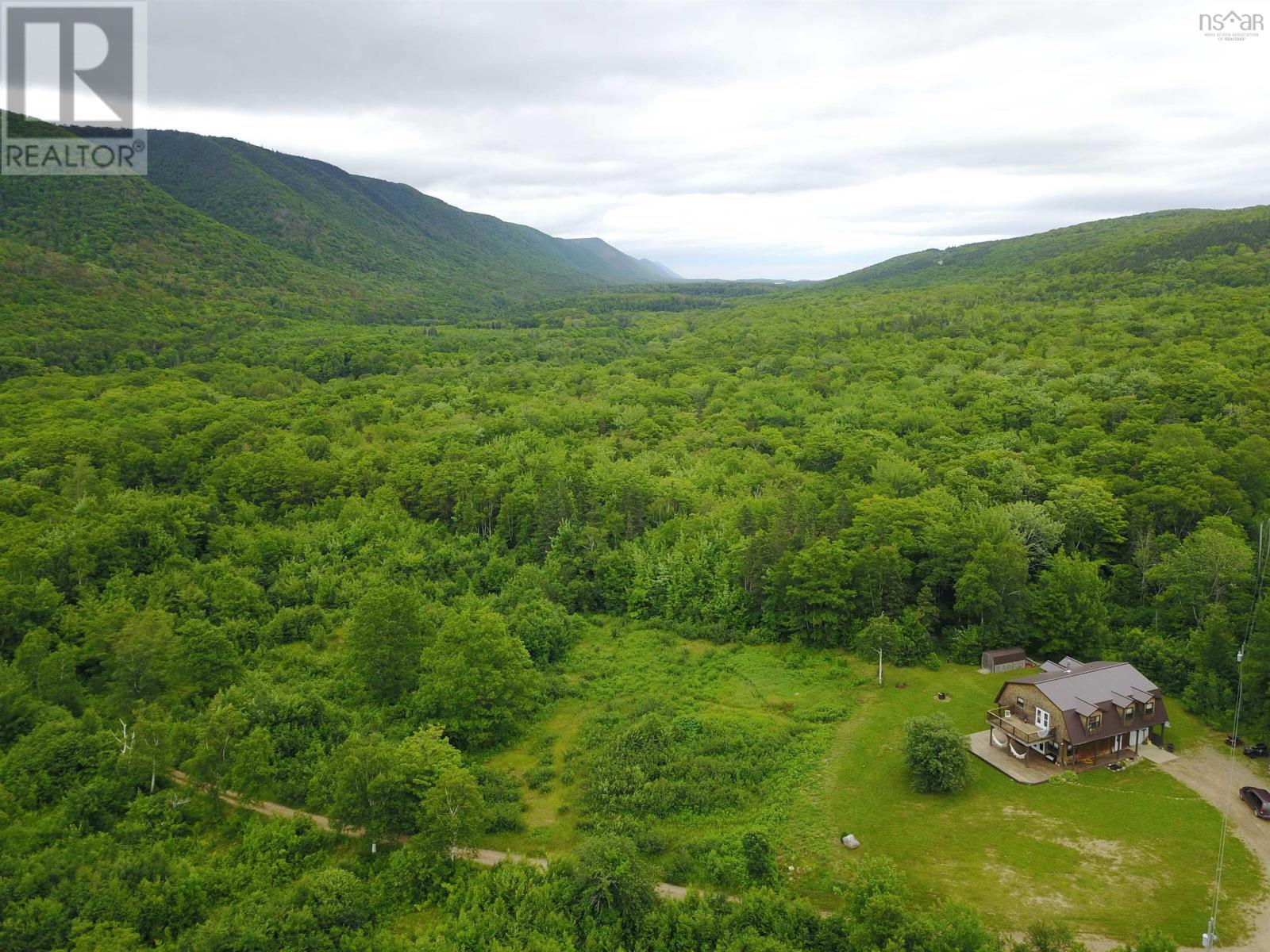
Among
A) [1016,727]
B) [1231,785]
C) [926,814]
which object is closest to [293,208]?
[1016,727]

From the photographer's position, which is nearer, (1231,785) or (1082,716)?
(1231,785)

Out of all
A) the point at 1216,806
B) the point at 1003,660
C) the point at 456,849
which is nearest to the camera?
the point at 456,849

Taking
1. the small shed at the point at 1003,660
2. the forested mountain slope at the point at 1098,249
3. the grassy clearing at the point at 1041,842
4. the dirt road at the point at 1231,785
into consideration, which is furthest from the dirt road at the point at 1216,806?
the forested mountain slope at the point at 1098,249

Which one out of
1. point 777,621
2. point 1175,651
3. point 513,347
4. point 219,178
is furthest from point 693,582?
point 219,178

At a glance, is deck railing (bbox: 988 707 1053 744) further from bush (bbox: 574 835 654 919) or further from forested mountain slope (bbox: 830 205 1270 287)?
forested mountain slope (bbox: 830 205 1270 287)

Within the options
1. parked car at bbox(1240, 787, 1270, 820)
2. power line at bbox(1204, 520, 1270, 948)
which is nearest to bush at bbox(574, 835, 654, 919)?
power line at bbox(1204, 520, 1270, 948)

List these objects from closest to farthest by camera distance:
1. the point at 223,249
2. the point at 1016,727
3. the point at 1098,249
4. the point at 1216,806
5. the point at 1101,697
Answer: the point at 1216,806, the point at 1101,697, the point at 1016,727, the point at 1098,249, the point at 223,249

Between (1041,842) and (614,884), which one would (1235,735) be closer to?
(1041,842)
